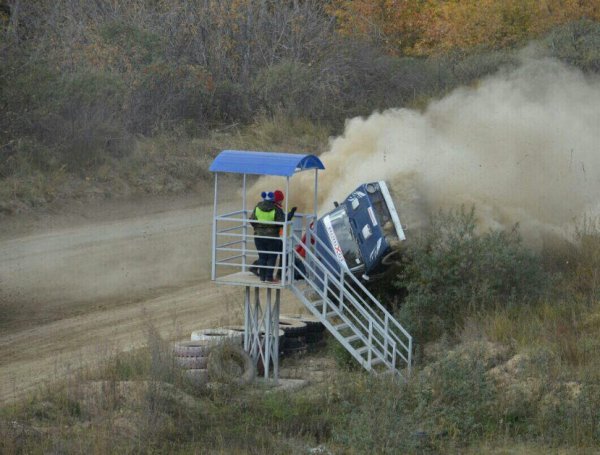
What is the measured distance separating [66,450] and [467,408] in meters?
5.36

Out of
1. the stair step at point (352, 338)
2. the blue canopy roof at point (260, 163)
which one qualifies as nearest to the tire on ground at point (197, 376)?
the stair step at point (352, 338)

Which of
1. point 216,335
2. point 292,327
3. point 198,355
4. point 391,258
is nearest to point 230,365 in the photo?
point 198,355

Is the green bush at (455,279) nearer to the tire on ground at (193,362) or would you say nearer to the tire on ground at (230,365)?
the tire on ground at (230,365)

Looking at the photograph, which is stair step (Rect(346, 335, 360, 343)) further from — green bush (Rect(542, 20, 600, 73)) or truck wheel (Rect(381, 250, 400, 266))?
green bush (Rect(542, 20, 600, 73))

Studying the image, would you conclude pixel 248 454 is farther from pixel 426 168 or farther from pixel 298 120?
pixel 298 120

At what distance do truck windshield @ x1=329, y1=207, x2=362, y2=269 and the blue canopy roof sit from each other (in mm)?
2269

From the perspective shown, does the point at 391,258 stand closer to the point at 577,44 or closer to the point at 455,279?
the point at 455,279

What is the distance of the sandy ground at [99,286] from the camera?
18188 mm

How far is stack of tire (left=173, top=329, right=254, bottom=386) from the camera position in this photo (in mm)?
16250

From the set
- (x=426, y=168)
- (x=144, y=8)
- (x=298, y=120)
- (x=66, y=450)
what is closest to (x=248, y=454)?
(x=66, y=450)

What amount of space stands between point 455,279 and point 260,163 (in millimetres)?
4302

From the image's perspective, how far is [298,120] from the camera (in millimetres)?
34156

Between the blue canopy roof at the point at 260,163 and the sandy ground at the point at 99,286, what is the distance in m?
3.55

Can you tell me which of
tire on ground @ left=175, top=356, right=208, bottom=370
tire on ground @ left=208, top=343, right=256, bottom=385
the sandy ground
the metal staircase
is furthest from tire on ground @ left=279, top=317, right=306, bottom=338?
tire on ground @ left=175, top=356, right=208, bottom=370
